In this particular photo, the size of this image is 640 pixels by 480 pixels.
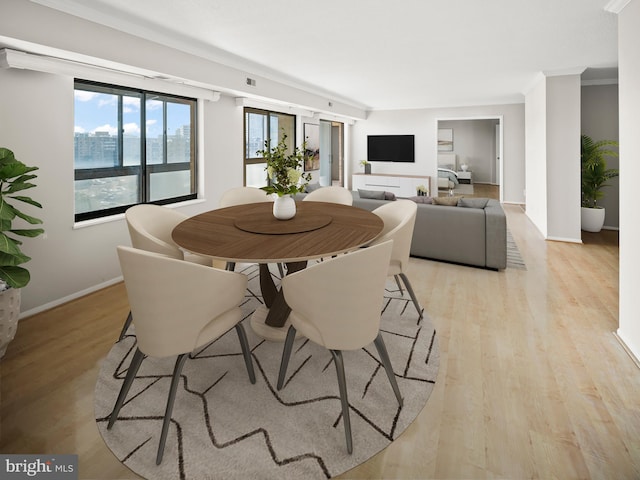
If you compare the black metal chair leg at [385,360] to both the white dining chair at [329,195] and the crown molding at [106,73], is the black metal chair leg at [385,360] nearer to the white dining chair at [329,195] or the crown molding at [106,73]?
the white dining chair at [329,195]

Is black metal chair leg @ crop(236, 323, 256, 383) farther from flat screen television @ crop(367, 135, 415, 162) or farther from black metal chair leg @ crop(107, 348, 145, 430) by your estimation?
flat screen television @ crop(367, 135, 415, 162)

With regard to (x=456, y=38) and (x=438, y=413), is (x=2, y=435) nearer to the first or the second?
(x=438, y=413)

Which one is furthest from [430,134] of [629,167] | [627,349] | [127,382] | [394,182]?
[127,382]

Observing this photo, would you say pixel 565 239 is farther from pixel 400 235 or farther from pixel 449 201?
pixel 400 235

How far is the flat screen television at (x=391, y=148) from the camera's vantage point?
958 centimetres

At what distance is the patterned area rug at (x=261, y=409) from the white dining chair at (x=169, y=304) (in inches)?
5.4

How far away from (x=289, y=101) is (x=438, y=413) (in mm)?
5310

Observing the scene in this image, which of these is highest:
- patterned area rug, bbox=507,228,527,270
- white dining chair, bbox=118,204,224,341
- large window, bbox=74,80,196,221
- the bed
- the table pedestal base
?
the bed

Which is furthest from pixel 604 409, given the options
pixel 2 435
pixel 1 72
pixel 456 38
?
pixel 1 72

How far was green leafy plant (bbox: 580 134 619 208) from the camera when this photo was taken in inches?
211

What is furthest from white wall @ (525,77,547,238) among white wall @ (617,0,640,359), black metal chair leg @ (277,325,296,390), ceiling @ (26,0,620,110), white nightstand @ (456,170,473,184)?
white nightstand @ (456,170,473,184)

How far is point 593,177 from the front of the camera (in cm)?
541

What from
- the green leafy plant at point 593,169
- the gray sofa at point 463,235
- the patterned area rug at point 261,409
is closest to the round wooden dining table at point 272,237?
the patterned area rug at point 261,409

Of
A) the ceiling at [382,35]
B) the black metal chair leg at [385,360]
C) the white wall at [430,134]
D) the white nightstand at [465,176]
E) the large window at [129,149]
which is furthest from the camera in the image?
the white nightstand at [465,176]
